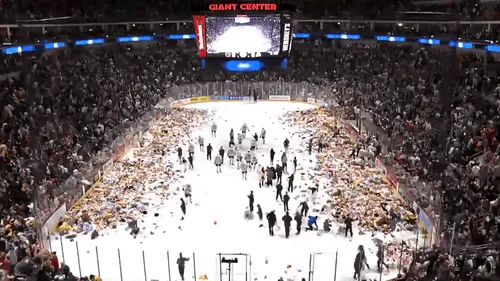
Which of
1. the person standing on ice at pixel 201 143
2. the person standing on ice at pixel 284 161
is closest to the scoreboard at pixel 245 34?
the person standing on ice at pixel 201 143

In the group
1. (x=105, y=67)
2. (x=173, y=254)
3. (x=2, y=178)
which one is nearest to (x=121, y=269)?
(x=173, y=254)

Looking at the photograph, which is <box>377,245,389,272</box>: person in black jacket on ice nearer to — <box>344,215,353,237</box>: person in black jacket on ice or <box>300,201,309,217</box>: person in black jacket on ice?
<box>344,215,353,237</box>: person in black jacket on ice

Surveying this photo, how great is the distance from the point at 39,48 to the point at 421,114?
74.0ft

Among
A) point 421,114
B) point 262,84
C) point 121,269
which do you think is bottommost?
point 121,269

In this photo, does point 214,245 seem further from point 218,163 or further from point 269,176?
point 218,163

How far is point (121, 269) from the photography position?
1166 centimetres

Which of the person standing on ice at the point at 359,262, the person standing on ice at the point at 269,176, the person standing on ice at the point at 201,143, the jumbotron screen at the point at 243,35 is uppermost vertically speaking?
the jumbotron screen at the point at 243,35

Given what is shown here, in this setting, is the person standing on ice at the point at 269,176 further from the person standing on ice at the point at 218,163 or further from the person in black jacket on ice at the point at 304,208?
the person in black jacket on ice at the point at 304,208

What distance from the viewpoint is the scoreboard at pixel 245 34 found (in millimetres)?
23531

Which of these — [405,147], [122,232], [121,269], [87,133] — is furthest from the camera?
[87,133]

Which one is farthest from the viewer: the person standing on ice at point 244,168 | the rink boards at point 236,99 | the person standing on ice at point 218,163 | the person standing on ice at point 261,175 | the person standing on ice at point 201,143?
the rink boards at point 236,99

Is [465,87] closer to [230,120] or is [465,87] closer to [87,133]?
[230,120]

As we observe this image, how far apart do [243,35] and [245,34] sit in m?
0.11

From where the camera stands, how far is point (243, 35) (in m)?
24.1
